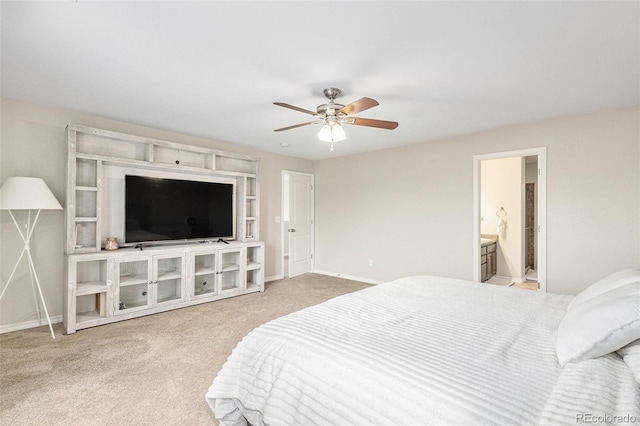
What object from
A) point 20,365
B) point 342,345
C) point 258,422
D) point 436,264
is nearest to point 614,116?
point 436,264

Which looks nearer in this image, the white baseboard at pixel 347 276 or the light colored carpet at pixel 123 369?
the light colored carpet at pixel 123 369

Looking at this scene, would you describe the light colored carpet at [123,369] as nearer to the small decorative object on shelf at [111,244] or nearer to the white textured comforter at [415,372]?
the white textured comforter at [415,372]

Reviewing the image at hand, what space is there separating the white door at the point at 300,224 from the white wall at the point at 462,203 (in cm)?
19

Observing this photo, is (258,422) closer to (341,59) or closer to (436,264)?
(341,59)

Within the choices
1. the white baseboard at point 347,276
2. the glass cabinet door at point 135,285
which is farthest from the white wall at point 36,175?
the white baseboard at point 347,276

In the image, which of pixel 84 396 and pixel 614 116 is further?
pixel 614 116

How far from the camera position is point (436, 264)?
14.5ft

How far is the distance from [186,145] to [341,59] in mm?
2676

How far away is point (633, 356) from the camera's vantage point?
3.73 ft

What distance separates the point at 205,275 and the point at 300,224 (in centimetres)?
221

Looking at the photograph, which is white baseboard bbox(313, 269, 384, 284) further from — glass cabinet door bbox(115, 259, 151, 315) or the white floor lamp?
the white floor lamp

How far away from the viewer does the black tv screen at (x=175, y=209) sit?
11.7 feet

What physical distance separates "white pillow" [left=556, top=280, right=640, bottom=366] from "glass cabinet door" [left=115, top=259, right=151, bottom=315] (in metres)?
3.83

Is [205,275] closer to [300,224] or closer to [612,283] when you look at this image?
[300,224]
